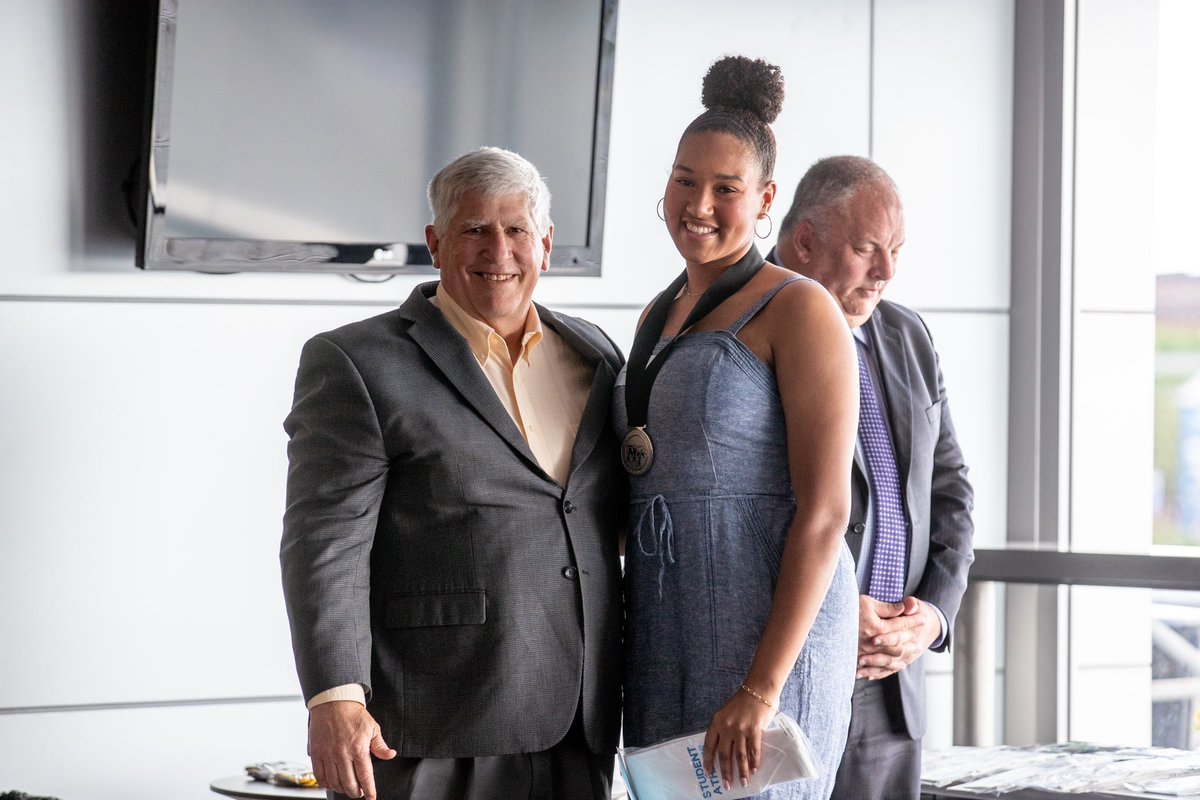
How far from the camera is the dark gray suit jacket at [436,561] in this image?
188cm

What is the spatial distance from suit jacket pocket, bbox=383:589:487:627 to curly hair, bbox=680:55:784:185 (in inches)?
29.6

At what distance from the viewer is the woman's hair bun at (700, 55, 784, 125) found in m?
1.97

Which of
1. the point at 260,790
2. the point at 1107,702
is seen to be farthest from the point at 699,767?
the point at 1107,702

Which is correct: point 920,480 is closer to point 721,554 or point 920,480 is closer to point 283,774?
point 721,554

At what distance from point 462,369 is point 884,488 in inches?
30.5

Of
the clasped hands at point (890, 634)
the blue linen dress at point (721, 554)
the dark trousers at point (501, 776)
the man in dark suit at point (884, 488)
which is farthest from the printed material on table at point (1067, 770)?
the dark trousers at point (501, 776)

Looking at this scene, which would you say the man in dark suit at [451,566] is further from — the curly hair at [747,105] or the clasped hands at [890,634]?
the clasped hands at [890,634]

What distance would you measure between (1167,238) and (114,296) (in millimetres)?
2991

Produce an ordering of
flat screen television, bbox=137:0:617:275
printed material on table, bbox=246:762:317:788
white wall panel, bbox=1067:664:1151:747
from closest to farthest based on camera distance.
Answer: printed material on table, bbox=246:762:317:788 < flat screen television, bbox=137:0:617:275 < white wall panel, bbox=1067:664:1151:747

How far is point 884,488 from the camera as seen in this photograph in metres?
2.27

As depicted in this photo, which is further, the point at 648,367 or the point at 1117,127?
the point at 1117,127

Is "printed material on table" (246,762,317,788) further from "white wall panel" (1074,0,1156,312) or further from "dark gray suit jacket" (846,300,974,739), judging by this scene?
"white wall panel" (1074,0,1156,312)

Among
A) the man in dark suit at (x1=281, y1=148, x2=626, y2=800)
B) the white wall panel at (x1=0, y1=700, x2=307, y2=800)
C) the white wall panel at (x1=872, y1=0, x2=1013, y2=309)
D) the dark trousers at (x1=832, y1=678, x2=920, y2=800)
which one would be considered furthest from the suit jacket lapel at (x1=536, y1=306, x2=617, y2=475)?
the white wall panel at (x1=872, y1=0, x2=1013, y2=309)

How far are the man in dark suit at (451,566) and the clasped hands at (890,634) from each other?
46 cm
